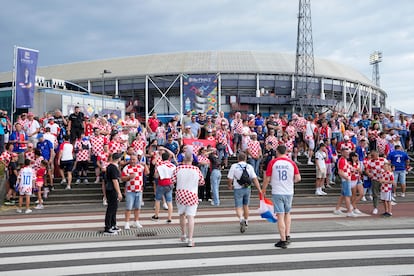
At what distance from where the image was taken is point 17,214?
36.4 ft

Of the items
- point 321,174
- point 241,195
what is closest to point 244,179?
point 241,195

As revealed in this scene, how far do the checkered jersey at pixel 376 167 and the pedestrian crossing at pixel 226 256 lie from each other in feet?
9.48

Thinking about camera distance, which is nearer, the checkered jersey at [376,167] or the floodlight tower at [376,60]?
the checkered jersey at [376,167]

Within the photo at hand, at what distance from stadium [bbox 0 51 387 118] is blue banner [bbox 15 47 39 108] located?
38.3 meters

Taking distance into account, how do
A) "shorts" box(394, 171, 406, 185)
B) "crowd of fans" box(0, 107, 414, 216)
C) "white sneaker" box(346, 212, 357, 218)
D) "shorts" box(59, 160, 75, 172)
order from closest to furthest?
"white sneaker" box(346, 212, 357, 218) → "crowd of fans" box(0, 107, 414, 216) → "shorts" box(59, 160, 75, 172) → "shorts" box(394, 171, 406, 185)

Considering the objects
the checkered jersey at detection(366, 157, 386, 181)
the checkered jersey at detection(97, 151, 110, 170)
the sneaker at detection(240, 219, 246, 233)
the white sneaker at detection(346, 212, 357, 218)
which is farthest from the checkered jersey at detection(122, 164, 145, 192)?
the checkered jersey at detection(366, 157, 386, 181)

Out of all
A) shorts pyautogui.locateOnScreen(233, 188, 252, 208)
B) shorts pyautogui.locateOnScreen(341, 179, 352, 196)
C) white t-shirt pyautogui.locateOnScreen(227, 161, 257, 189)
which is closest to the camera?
white t-shirt pyautogui.locateOnScreen(227, 161, 257, 189)

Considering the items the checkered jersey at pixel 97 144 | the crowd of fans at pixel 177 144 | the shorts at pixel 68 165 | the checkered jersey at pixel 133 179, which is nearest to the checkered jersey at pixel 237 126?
the crowd of fans at pixel 177 144

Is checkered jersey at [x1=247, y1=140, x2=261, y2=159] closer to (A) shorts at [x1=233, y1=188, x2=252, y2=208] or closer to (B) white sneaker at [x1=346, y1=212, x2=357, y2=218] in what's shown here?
(B) white sneaker at [x1=346, y1=212, x2=357, y2=218]

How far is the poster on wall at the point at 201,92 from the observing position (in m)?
37.5

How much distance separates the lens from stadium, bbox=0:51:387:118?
60.0 metres

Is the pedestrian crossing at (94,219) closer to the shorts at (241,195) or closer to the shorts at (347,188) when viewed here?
the shorts at (347,188)

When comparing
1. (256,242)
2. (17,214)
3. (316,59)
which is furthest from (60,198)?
(316,59)

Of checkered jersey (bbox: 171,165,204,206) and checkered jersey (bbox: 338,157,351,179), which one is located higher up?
checkered jersey (bbox: 338,157,351,179)
